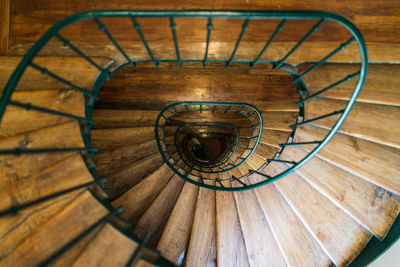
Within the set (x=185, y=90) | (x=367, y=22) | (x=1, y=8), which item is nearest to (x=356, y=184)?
(x=367, y=22)

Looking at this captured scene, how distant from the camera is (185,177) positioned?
231 centimetres

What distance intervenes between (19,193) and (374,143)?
2837 mm

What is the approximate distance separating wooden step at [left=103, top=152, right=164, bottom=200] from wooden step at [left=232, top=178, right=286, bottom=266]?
1196mm

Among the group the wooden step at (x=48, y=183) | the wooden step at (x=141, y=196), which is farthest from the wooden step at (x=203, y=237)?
the wooden step at (x=48, y=183)

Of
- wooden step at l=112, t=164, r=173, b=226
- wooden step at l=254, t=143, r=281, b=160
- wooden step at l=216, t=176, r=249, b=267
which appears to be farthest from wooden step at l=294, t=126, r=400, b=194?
wooden step at l=112, t=164, r=173, b=226

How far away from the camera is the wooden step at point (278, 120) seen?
270 centimetres

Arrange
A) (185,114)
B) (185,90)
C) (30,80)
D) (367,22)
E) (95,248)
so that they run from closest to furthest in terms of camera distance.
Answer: (95,248)
(30,80)
(367,22)
(185,90)
(185,114)

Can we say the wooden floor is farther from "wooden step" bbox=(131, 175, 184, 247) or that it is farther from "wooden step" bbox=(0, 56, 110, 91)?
"wooden step" bbox=(131, 175, 184, 247)

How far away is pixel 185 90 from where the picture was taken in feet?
9.68

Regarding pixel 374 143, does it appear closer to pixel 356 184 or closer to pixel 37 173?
pixel 356 184

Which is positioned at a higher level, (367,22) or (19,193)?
(367,22)

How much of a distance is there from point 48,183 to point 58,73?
0.94 meters

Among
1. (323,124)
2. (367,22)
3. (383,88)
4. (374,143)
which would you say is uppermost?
(367,22)

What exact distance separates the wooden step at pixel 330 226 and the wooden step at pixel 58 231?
1802mm
